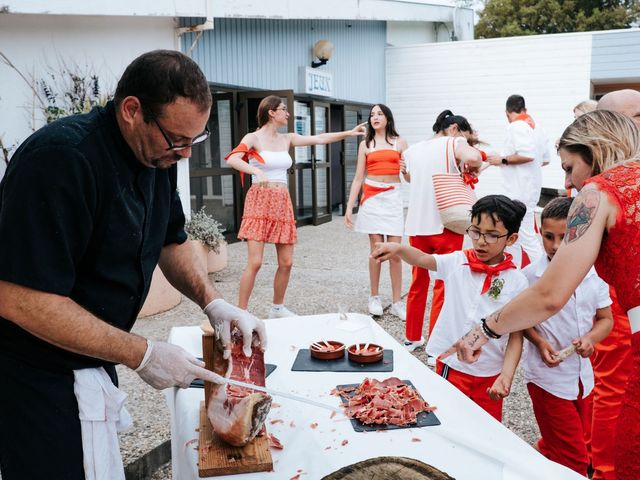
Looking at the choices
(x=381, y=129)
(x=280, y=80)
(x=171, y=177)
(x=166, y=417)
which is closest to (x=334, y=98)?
(x=280, y=80)

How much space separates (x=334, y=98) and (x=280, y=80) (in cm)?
231

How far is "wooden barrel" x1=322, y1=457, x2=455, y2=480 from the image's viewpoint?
149 centimetres

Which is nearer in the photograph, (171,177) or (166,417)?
(171,177)

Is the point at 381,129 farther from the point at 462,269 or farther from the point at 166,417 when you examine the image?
the point at 166,417

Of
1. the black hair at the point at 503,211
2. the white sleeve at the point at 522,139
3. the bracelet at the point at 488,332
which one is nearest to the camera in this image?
the bracelet at the point at 488,332

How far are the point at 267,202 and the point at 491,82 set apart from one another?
1020 centimetres

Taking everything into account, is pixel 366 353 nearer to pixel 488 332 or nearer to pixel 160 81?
pixel 488 332

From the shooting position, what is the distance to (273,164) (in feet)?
17.2

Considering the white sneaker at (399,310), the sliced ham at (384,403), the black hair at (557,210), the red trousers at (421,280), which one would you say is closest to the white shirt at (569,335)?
the black hair at (557,210)

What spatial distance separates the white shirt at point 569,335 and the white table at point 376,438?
0.63 metres

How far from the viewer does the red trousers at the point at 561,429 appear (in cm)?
261

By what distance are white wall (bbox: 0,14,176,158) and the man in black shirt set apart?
454cm

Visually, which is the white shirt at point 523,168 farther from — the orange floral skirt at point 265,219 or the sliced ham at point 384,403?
the sliced ham at point 384,403

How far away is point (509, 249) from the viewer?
235 inches
